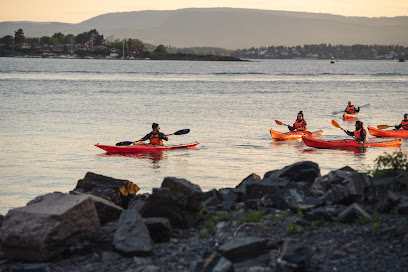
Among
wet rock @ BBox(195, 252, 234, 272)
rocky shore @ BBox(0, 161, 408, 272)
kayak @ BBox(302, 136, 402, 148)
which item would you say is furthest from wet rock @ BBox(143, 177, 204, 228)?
kayak @ BBox(302, 136, 402, 148)

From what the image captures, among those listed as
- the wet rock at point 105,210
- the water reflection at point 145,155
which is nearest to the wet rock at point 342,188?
the wet rock at point 105,210

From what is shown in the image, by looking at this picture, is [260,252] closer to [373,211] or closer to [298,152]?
[373,211]

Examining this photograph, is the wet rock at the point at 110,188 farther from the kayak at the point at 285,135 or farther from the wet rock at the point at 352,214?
the kayak at the point at 285,135

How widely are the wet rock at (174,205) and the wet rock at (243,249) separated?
163 cm

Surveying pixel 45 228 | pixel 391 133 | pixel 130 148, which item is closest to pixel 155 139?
pixel 130 148

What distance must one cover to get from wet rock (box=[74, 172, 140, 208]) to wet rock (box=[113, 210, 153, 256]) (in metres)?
2.26

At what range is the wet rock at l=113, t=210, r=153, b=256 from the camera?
895 centimetres

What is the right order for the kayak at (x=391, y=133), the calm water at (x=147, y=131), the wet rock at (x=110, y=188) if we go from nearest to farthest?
the wet rock at (x=110, y=188), the calm water at (x=147, y=131), the kayak at (x=391, y=133)

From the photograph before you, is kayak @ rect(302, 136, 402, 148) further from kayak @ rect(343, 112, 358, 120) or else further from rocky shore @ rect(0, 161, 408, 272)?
rocky shore @ rect(0, 161, 408, 272)

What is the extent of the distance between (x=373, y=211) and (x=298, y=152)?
57.2ft

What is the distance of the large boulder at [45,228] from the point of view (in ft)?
29.3

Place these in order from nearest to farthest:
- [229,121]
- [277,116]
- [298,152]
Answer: [298,152] → [229,121] → [277,116]

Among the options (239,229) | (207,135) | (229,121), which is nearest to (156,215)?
(239,229)

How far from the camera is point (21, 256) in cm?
919
